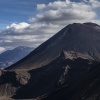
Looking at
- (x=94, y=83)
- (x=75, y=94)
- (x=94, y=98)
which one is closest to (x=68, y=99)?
(x=75, y=94)

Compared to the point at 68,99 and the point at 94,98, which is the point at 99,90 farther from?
the point at 68,99

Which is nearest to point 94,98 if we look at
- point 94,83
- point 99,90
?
point 99,90

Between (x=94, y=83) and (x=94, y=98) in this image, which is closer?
(x=94, y=98)

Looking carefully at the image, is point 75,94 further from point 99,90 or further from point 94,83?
point 99,90

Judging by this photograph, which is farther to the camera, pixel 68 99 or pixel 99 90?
pixel 68 99

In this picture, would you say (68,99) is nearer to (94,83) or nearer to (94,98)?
(94,83)

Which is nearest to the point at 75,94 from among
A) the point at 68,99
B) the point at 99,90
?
the point at 68,99
